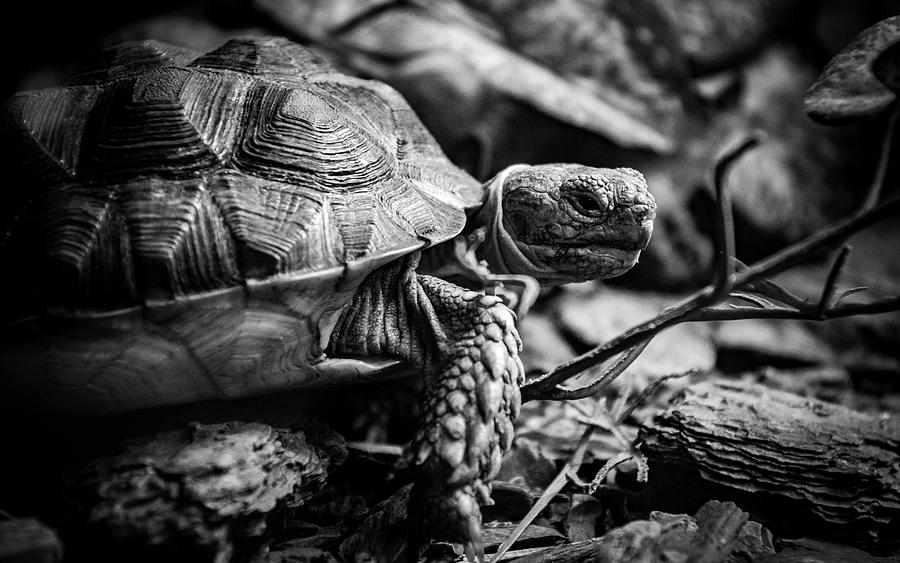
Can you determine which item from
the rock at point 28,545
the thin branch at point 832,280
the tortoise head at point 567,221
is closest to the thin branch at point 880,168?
the thin branch at point 832,280

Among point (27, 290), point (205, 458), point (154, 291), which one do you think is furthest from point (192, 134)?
point (205, 458)

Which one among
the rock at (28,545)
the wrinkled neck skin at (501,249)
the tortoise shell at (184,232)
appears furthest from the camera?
the wrinkled neck skin at (501,249)

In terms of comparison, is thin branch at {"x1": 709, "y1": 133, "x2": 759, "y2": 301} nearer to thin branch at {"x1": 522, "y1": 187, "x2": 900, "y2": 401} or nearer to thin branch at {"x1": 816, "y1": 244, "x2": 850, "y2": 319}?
thin branch at {"x1": 522, "y1": 187, "x2": 900, "y2": 401}

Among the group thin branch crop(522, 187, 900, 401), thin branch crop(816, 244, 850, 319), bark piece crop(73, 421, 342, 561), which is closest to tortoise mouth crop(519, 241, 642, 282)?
thin branch crop(522, 187, 900, 401)

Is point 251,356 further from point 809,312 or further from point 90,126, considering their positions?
point 809,312

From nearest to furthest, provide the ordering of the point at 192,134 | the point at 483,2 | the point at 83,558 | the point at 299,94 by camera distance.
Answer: the point at 83,558 < the point at 192,134 < the point at 299,94 < the point at 483,2

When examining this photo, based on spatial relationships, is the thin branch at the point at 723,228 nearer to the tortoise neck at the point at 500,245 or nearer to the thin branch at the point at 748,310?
the thin branch at the point at 748,310

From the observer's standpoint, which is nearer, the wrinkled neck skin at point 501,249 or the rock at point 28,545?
the rock at point 28,545
